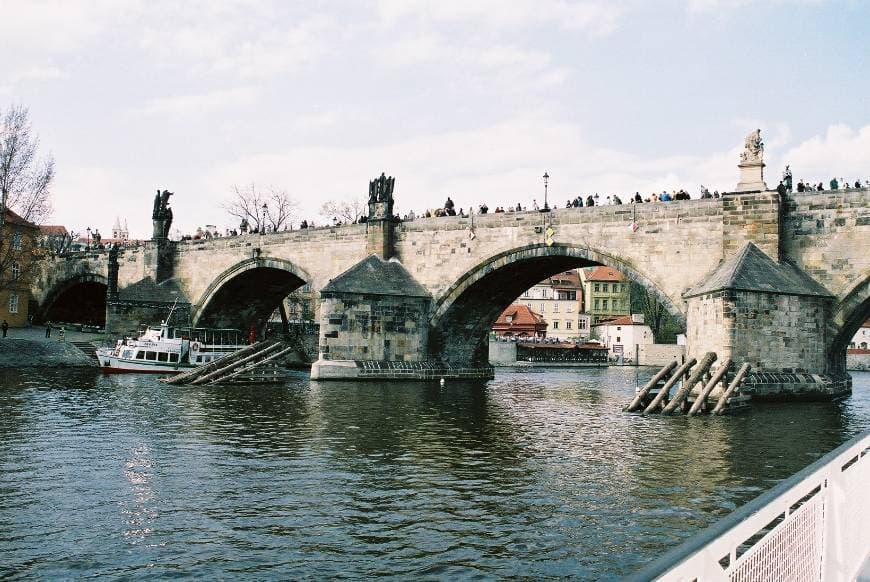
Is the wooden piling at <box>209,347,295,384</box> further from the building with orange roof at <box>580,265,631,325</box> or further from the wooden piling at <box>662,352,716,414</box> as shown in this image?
the building with orange roof at <box>580,265,631,325</box>

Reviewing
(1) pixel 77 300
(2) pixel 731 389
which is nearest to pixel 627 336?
(1) pixel 77 300

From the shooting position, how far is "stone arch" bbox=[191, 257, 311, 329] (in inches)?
1795

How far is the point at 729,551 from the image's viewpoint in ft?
11.0

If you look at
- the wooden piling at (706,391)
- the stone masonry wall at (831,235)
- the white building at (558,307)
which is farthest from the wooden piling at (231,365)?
the white building at (558,307)

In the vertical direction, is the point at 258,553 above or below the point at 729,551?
below

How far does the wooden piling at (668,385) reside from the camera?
958 inches

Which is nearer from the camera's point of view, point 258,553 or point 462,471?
point 258,553

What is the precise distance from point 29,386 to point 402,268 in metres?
16.7

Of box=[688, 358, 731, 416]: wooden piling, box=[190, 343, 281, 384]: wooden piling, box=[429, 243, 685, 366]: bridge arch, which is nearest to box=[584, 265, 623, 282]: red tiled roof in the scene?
box=[429, 243, 685, 366]: bridge arch

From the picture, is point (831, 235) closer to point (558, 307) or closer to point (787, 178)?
point (787, 178)

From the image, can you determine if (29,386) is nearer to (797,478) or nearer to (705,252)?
(705,252)

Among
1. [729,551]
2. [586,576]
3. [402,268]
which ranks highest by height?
[402,268]

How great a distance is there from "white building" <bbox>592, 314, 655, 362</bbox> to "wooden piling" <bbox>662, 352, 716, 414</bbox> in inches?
2100

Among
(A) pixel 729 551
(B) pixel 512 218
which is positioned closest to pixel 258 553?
(A) pixel 729 551
